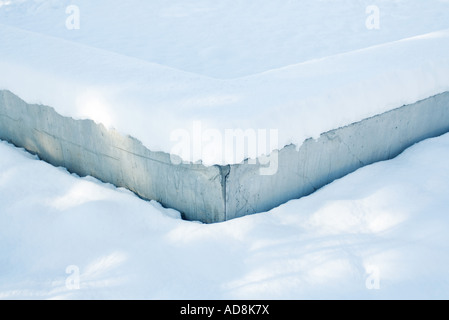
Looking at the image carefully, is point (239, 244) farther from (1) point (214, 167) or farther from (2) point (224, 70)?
(2) point (224, 70)

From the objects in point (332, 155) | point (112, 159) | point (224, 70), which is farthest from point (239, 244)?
point (224, 70)

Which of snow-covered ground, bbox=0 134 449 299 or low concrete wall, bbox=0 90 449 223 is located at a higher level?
low concrete wall, bbox=0 90 449 223

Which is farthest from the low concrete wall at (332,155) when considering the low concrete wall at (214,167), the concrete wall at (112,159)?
the concrete wall at (112,159)

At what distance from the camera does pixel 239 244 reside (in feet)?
8.34

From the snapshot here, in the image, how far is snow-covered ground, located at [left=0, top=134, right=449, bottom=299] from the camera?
2357mm

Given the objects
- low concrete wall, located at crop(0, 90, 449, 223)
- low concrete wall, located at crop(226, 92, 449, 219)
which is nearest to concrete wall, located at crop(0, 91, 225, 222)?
low concrete wall, located at crop(0, 90, 449, 223)

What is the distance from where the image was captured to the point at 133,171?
2902 millimetres

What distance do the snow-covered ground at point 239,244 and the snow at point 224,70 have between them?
A: 41 centimetres

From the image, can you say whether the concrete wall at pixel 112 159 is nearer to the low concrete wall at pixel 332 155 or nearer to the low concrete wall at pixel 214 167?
the low concrete wall at pixel 214 167

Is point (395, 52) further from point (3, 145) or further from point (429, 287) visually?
point (3, 145)

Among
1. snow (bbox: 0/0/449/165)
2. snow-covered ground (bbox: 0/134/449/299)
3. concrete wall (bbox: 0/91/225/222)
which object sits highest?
snow (bbox: 0/0/449/165)

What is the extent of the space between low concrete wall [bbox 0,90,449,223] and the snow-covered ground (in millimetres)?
85

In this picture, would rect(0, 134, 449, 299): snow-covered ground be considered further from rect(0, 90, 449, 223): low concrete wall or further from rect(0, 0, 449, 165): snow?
rect(0, 0, 449, 165): snow

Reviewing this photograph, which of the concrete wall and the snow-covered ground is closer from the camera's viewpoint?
the snow-covered ground
